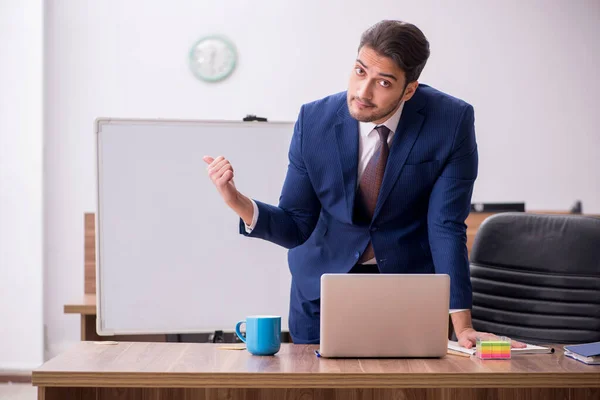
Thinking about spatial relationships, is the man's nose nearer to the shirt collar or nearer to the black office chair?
the shirt collar

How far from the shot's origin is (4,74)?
15.5ft

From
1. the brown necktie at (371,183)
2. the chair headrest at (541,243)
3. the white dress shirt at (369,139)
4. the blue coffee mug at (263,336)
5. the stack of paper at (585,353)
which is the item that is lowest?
the stack of paper at (585,353)

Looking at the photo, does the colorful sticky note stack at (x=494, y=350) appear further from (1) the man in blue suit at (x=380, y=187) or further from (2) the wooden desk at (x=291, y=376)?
(1) the man in blue suit at (x=380, y=187)

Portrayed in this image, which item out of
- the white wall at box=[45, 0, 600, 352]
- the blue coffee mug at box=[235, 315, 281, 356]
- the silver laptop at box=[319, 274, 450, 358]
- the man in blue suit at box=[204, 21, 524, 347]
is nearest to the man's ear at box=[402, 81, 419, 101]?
the man in blue suit at box=[204, 21, 524, 347]

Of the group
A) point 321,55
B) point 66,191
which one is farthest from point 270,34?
point 66,191

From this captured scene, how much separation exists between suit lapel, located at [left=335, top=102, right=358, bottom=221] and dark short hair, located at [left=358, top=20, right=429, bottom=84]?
0.71 feet

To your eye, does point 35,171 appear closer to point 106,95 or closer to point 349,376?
point 106,95

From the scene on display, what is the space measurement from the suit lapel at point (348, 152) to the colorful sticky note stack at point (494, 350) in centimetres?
52

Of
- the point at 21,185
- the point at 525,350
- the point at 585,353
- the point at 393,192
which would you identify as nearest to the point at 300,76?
the point at 21,185

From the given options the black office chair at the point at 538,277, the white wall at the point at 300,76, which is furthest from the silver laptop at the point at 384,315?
the white wall at the point at 300,76

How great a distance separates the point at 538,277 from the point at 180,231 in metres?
1.42

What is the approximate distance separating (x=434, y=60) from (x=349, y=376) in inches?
153

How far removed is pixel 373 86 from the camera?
6.11 feet

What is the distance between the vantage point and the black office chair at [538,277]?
239 centimetres
